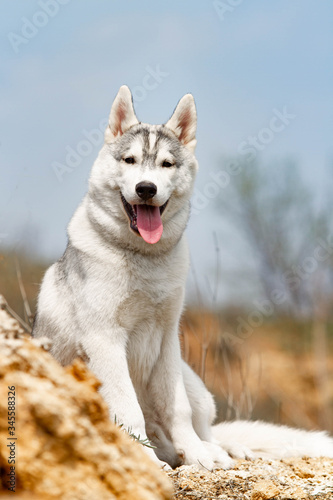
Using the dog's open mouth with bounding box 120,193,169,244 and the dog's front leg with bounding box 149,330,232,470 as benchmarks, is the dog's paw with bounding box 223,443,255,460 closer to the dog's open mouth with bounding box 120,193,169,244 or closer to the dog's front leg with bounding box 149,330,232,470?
the dog's front leg with bounding box 149,330,232,470

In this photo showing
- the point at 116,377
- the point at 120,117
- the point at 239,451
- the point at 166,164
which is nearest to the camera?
the point at 116,377

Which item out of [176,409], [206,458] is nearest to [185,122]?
[176,409]

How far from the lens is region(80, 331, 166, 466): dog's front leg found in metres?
3.55

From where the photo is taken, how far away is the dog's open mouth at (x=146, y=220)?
3.82 m

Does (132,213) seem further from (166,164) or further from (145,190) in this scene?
(166,164)

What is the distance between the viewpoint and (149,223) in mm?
3850

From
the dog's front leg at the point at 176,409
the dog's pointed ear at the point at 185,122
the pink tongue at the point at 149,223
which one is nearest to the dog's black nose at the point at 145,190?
the pink tongue at the point at 149,223

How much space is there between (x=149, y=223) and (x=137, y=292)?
0.48 meters

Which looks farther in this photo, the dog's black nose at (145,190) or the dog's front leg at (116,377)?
the dog's black nose at (145,190)

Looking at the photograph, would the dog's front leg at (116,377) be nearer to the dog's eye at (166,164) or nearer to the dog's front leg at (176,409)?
the dog's front leg at (176,409)

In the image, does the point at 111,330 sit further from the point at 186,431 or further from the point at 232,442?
the point at 232,442

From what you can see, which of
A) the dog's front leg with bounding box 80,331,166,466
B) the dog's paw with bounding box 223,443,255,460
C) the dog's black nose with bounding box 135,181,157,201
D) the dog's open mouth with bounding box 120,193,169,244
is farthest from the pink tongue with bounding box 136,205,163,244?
the dog's paw with bounding box 223,443,255,460

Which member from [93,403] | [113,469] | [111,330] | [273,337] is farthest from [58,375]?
[273,337]

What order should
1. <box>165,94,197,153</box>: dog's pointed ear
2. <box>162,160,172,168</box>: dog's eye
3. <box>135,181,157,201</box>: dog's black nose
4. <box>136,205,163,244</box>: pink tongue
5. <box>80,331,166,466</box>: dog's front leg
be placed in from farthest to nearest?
<box>165,94,197,153</box>: dog's pointed ear < <box>162,160,172,168</box>: dog's eye < <box>136,205,163,244</box>: pink tongue < <box>135,181,157,201</box>: dog's black nose < <box>80,331,166,466</box>: dog's front leg
